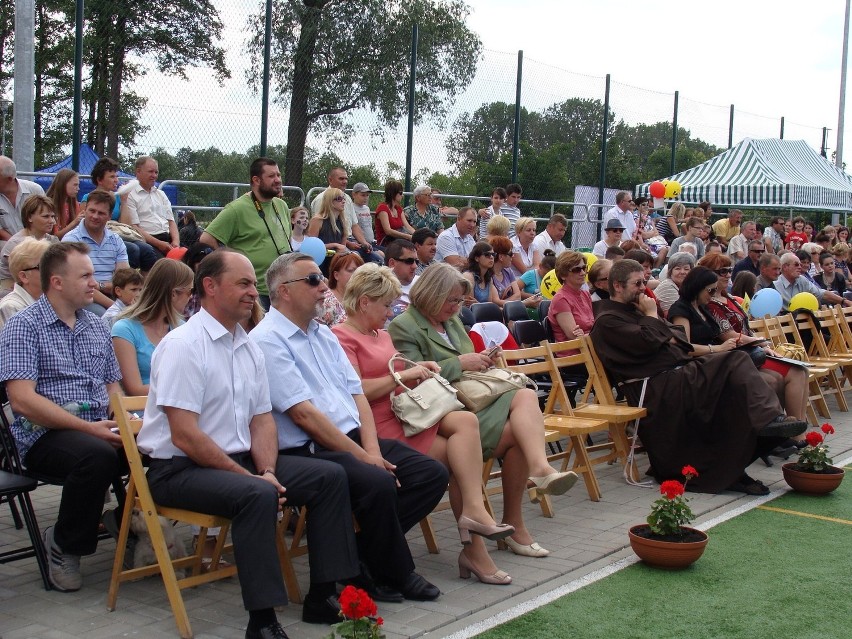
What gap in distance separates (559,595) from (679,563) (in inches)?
29.9

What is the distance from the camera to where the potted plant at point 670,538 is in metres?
4.80

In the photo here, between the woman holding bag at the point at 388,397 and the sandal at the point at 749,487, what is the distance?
259 centimetres

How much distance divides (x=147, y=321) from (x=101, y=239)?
2.23 metres

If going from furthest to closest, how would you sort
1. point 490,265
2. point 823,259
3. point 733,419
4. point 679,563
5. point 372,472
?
point 823,259
point 490,265
point 733,419
point 679,563
point 372,472

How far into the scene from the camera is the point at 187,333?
399cm

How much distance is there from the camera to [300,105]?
429 inches

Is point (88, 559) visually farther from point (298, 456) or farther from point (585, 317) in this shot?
point (585, 317)

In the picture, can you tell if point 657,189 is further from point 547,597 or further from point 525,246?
point 547,597

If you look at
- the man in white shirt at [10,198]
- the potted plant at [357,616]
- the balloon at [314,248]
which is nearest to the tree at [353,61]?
the balloon at [314,248]

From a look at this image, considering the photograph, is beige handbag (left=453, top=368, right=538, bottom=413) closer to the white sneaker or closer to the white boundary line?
the white boundary line

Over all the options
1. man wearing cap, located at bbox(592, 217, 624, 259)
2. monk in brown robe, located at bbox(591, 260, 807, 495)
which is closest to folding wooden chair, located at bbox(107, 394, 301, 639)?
monk in brown robe, located at bbox(591, 260, 807, 495)

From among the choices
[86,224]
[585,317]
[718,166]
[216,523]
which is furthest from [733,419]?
[718,166]

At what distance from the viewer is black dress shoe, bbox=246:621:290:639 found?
368 cm

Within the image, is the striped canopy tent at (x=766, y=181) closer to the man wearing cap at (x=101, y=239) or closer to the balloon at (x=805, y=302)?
the balloon at (x=805, y=302)
